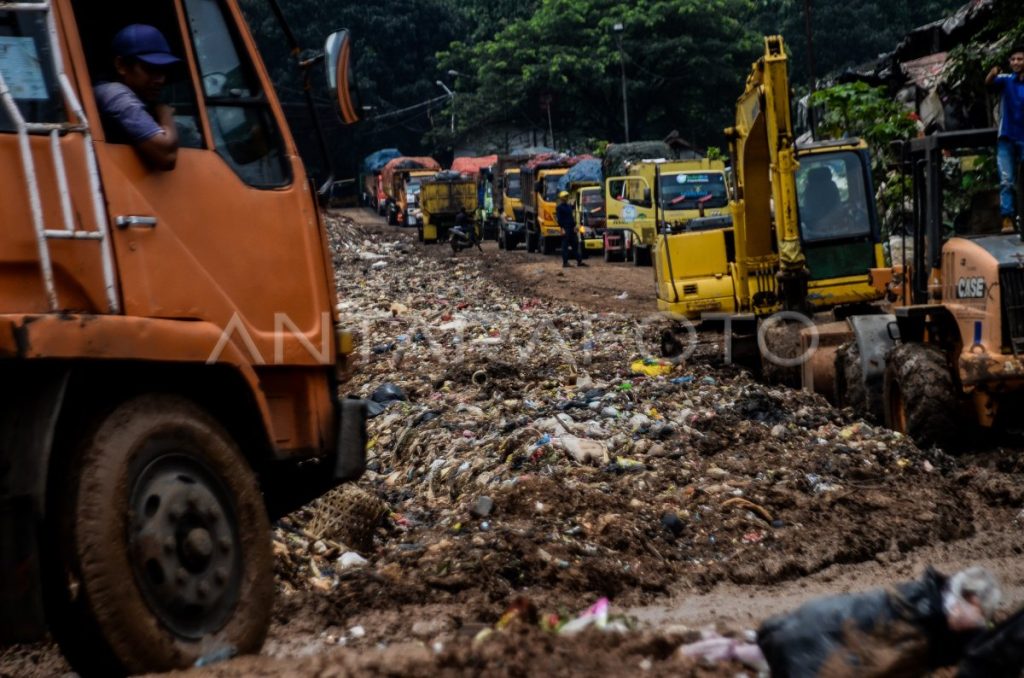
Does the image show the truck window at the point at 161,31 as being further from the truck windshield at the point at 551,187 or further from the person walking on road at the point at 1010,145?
the truck windshield at the point at 551,187

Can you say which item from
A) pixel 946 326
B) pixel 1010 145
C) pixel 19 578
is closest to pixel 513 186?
pixel 946 326

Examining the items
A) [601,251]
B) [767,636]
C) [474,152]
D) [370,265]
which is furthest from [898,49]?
[474,152]

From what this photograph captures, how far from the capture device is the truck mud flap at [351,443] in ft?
17.6

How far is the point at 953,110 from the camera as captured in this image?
22.5m

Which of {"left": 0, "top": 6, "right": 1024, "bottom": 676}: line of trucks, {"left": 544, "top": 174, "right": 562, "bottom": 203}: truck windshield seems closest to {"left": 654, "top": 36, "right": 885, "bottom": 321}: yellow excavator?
{"left": 0, "top": 6, "right": 1024, "bottom": 676}: line of trucks

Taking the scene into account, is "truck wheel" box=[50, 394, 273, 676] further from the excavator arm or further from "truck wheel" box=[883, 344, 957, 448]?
the excavator arm

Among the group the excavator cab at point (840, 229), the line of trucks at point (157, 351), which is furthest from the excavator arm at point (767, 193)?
the line of trucks at point (157, 351)

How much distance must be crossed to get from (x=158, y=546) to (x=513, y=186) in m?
37.0

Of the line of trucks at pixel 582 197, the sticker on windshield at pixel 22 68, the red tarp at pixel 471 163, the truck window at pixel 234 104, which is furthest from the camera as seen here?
the red tarp at pixel 471 163

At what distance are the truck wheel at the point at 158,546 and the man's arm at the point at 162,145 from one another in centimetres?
77

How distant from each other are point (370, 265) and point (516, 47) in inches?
799

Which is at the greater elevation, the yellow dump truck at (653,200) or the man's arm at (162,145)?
the man's arm at (162,145)

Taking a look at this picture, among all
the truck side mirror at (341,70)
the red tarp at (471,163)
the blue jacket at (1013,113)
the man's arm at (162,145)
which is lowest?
the red tarp at (471,163)

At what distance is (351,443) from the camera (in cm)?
540
